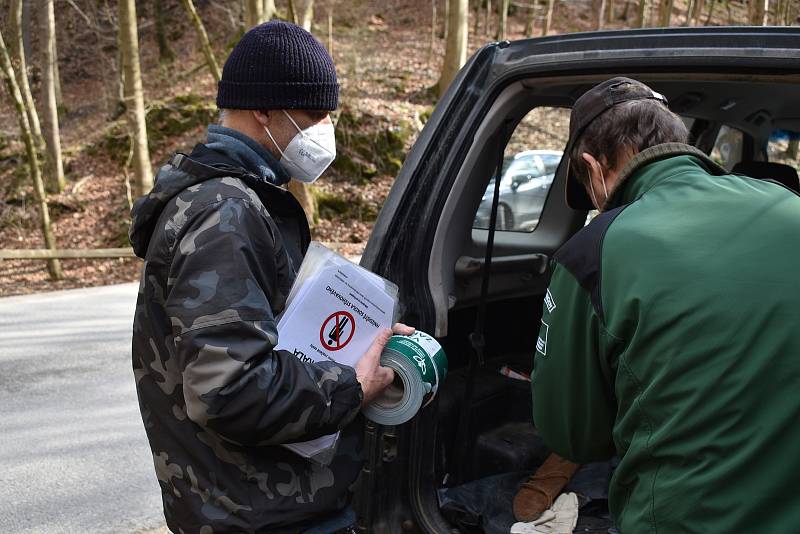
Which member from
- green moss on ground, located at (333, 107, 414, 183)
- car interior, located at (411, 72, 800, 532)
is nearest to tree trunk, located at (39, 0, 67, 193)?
green moss on ground, located at (333, 107, 414, 183)

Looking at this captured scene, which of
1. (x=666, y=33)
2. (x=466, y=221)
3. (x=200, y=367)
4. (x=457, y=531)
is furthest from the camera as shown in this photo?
(x=466, y=221)

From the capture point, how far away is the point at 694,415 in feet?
4.80

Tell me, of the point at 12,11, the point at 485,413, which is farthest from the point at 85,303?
the point at 12,11

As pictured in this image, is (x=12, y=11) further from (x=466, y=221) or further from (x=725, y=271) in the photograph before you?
(x=725, y=271)

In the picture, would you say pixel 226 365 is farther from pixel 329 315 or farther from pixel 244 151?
pixel 244 151

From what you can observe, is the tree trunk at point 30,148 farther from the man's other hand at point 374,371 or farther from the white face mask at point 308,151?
the man's other hand at point 374,371

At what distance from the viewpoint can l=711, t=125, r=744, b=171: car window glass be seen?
4387mm

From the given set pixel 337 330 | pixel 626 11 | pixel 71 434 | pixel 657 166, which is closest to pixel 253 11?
pixel 71 434

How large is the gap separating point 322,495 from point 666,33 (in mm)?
1657

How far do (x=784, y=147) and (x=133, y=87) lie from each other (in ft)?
42.1

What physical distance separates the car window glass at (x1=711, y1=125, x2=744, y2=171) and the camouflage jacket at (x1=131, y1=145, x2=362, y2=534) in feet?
10.7

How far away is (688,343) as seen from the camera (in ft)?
4.80

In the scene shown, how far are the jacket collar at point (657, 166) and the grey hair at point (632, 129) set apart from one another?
0.05m

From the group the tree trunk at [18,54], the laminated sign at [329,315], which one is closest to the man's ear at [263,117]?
the laminated sign at [329,315]
